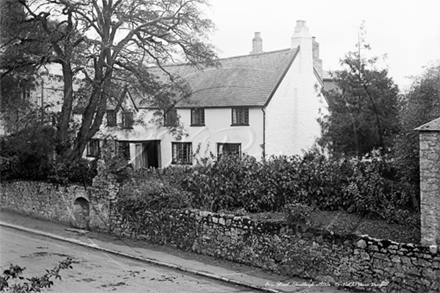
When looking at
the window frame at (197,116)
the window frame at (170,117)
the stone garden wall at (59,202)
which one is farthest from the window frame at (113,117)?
the window frame at (197,116)

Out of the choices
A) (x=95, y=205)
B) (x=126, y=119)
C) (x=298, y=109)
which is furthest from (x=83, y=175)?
(x=298, y=109)

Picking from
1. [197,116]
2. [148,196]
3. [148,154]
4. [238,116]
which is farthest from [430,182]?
[148,154]

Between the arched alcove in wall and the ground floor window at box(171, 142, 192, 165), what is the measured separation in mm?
11952

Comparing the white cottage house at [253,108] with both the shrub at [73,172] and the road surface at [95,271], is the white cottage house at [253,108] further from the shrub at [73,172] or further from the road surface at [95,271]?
the road surface at [95,271]

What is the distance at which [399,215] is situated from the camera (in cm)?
1393

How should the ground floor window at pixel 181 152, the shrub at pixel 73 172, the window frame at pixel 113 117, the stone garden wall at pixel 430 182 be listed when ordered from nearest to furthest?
the stone garden wall at pixel 430 182, the shrub at pixel 73 172, the window frame at pixel 113 117, the ground floor window at pixel 181 152

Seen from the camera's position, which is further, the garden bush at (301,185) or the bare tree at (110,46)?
the bare tree at (110,46)

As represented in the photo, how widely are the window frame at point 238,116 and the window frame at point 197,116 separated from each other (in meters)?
2.29

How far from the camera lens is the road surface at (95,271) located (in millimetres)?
13227

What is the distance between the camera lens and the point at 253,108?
30203 millimetres

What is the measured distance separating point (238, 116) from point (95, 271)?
57.6 ft

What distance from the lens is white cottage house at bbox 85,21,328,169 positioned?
30.3 metres

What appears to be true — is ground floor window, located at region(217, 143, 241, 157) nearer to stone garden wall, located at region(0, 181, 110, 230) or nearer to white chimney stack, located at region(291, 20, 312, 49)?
white chimney stack, located at region(291, 20, 312, 49)

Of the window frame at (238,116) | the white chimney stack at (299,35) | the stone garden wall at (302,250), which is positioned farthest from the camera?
the white chimney stack at (299,35)
